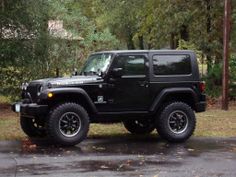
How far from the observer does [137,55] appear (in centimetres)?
1223

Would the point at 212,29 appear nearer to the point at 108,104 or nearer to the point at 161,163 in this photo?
the point at 108,104

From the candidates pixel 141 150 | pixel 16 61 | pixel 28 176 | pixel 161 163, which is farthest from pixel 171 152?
pixel 16 61

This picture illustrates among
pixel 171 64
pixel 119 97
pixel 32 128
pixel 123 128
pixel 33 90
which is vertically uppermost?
pixel 171 64

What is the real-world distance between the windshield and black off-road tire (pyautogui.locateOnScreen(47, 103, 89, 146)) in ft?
3.36

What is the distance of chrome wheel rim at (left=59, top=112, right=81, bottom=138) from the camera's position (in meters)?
11.4

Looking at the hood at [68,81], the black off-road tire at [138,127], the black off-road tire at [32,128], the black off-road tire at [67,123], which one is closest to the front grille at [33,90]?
the hood at [68,81]

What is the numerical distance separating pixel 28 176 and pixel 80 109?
3.23m

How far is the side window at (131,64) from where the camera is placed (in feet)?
39.4

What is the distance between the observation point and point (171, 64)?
12.5m

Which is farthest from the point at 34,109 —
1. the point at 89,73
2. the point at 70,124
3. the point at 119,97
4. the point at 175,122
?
the point at 175,122

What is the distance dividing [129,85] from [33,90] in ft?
6.54

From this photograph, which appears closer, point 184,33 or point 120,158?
point 120,158

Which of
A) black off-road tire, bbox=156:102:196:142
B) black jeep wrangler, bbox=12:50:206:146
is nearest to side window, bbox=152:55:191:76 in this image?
black jeep wrangler, bbox=12:50:206:146

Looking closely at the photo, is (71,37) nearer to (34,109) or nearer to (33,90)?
(33,90)
